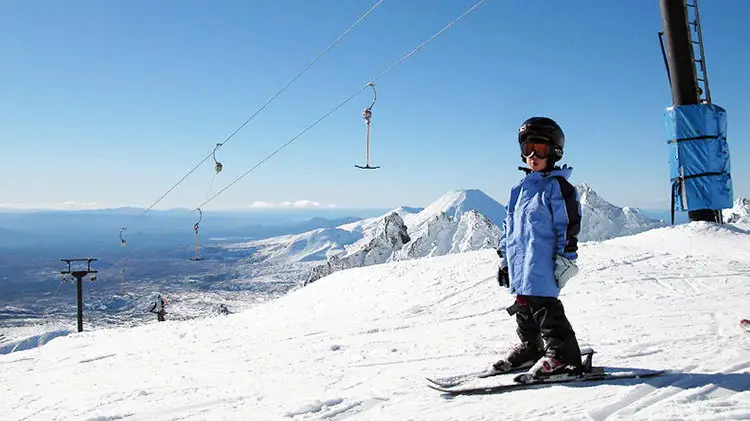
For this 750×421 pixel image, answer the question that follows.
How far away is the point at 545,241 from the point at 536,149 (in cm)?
80

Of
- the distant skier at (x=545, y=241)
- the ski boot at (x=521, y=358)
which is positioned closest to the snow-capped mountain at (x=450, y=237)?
the ski boot at (x=521, y=358)

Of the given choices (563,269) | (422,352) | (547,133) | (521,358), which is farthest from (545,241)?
(422,352)

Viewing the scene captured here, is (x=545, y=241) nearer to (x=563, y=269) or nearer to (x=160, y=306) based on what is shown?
(x=563, y=269)

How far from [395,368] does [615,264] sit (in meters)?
6.52

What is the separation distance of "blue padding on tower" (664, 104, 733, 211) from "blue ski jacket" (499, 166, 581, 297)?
29.9ft

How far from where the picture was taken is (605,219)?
134250mm

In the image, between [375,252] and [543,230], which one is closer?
[543,230]

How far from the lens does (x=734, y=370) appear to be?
3.94m

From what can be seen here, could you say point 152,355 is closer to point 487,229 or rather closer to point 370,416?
point 370,416

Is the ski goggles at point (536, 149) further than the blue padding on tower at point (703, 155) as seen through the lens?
No

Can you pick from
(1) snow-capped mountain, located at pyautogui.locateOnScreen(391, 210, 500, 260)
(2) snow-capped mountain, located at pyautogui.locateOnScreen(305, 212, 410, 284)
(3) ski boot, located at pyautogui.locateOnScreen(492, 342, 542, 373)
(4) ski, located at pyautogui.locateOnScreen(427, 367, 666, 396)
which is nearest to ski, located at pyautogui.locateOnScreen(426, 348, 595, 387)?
(3) ski boot, located at pyautogui.locateOnScreen(492, 342, 542, 373)

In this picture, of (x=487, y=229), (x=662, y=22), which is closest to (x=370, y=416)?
(x=662, y=22)

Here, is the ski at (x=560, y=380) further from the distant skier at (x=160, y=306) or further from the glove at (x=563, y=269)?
the distant skier at (x=160, y=306)

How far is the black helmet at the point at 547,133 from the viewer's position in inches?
162
